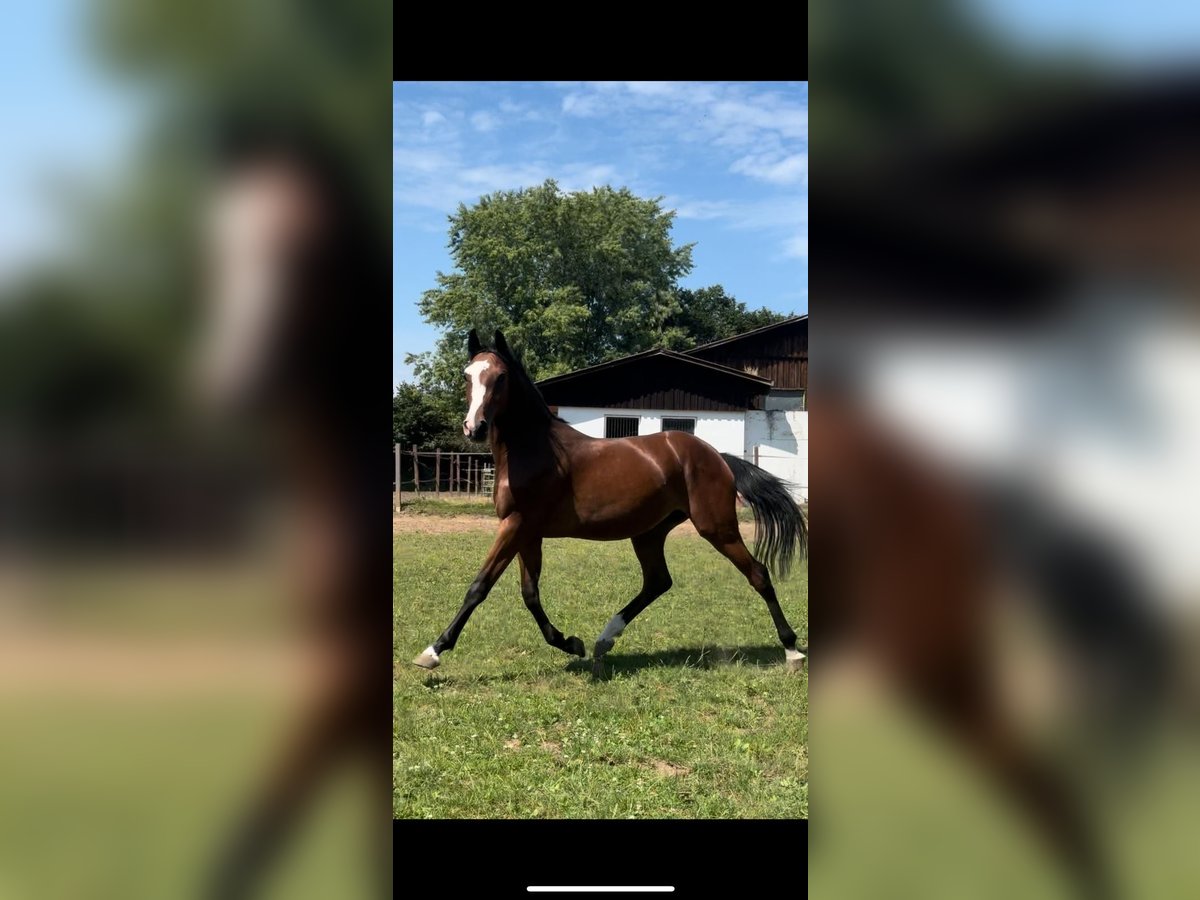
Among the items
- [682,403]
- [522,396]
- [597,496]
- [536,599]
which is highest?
[682,403]

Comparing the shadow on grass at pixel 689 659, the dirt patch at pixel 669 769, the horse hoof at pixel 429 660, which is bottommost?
A: the dirt patch at pixel 669 769

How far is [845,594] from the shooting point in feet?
3.78

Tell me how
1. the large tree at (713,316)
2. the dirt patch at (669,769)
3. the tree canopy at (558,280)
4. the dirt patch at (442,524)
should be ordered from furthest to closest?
the large tree at (713,316) → the tree canopy at (558,280) → the dirt patch at (442,524) → the dirt patch at (669,769)

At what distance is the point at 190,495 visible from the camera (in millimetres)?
1167

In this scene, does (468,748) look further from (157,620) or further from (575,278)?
(575,278)

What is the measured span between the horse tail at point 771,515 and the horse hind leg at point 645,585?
1.55 ft

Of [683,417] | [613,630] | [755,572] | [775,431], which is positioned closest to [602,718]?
[613,630]

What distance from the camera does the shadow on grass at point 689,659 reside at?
438 centimetres

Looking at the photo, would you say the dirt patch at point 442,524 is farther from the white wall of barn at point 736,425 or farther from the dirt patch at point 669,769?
the dirt patch at point 669,769

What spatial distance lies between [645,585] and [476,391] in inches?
56.9

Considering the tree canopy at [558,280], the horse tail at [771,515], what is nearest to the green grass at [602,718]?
the horse tail at [771,515]

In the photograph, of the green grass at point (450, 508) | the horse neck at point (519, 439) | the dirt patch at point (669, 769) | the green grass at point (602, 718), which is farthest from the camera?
the green grass at point (450, 508)

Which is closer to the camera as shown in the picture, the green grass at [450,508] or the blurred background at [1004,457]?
the blurred background at [1004,457]

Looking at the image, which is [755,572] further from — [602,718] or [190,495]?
[190,495]
